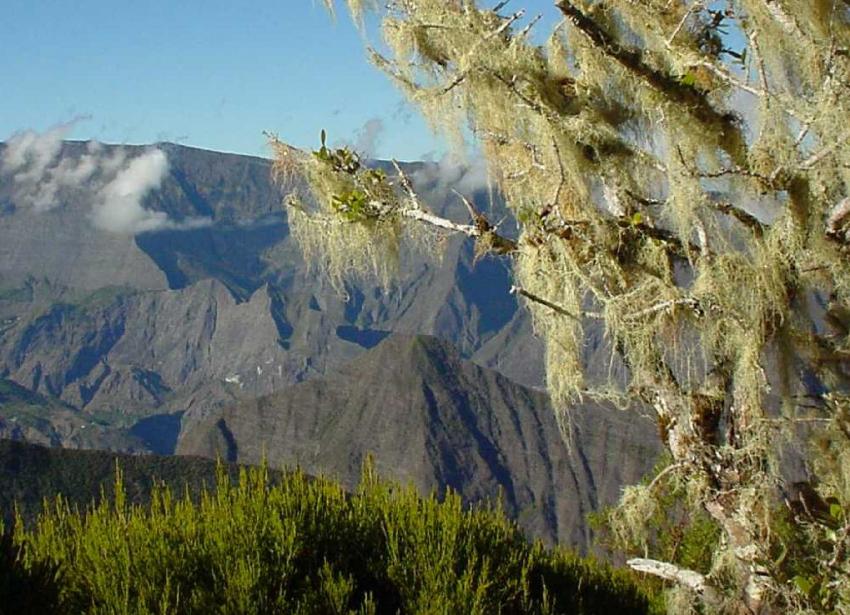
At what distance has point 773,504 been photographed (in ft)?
13.6

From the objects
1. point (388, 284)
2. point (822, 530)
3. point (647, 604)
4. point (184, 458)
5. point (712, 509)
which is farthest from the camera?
point (184, 458)

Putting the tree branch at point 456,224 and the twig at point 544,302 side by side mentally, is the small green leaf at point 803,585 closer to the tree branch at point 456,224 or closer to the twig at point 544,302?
the twig at point 544,302

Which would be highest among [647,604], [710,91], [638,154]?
[710,91]

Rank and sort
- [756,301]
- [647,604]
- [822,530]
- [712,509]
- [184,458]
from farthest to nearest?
[184,458] → [647,604] → [822,530] → [712,509] → [756,301]

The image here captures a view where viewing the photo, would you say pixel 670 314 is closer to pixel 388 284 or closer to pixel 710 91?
pixel 710 91

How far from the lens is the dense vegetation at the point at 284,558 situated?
3336 millimetres

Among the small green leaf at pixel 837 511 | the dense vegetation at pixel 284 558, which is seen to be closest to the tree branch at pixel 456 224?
the dense vegetation at pixel 284 558

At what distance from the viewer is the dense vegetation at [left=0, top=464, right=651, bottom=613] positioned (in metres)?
3.34

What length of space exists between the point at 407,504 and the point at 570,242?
1431 millimetres

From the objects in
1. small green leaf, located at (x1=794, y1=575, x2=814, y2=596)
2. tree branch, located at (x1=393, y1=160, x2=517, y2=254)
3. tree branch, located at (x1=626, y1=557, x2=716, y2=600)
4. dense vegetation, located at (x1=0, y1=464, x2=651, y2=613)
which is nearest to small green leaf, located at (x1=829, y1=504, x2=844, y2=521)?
small green leaf, located at (x1=794, y1=575, x2=814, y2=596)

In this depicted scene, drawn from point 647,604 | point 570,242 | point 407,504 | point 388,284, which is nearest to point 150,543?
point 407,504

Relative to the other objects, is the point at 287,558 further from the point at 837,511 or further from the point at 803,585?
the point at 837,511

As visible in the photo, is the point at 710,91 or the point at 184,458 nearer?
the point at 710,91

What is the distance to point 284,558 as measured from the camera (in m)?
3.77
